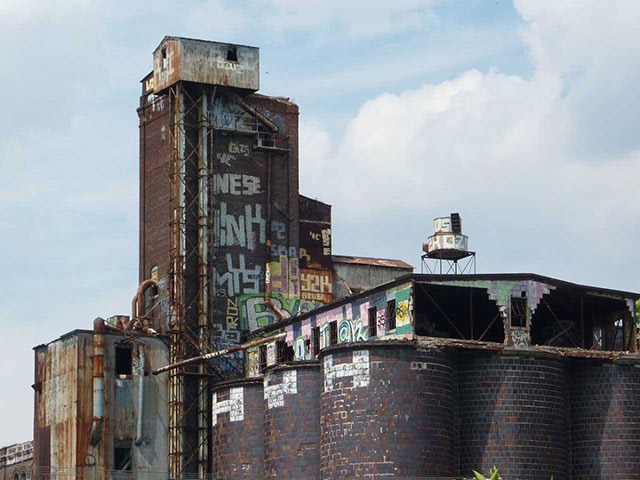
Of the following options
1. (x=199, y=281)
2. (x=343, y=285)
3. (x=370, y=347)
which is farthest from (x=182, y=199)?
(x=370, y=347)

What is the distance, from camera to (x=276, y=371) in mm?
86812

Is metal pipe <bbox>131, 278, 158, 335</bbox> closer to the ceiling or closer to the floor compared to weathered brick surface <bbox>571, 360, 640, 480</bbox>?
closer to the ceiling

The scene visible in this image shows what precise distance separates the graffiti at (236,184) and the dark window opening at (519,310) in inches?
941

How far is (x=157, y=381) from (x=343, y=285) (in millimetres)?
15024

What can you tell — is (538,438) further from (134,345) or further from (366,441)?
(134,345)

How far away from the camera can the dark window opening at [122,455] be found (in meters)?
95.0

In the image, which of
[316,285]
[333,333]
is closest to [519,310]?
[333,333]

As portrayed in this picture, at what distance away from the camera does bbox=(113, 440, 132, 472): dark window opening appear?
312 ft

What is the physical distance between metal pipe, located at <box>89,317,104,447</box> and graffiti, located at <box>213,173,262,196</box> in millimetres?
11477

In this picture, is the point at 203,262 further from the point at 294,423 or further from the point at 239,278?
the point at 294,423

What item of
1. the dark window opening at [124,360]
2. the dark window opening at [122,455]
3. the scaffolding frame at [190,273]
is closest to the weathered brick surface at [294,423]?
the scaffolding frame at [190,273]

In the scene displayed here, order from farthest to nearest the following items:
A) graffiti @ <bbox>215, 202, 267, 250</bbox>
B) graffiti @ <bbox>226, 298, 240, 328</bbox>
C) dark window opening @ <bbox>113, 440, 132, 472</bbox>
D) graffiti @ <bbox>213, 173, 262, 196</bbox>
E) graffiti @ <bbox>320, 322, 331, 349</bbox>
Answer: graffiti @ <bbox>213, 173, 262, 196</bbox> → graffiti @ <bbox>215, 202, 267, 250</bbox> → graffiti @ <bbox>226, 298, 240, 328</bbox> → dark window opening @ <bbox>113, 440, 132, 472</bbox> → graffiti @ <bbox>320, 322, 331, 349</bbox>

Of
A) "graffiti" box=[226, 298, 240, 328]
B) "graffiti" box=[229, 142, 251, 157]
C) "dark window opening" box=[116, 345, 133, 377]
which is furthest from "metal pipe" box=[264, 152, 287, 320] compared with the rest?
"dark window opening" box=[116, 345, 133, 377]

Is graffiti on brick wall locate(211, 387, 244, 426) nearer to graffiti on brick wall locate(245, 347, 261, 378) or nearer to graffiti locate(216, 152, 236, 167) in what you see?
graffiti on brick wall locate(245, 347, 261, 378)
